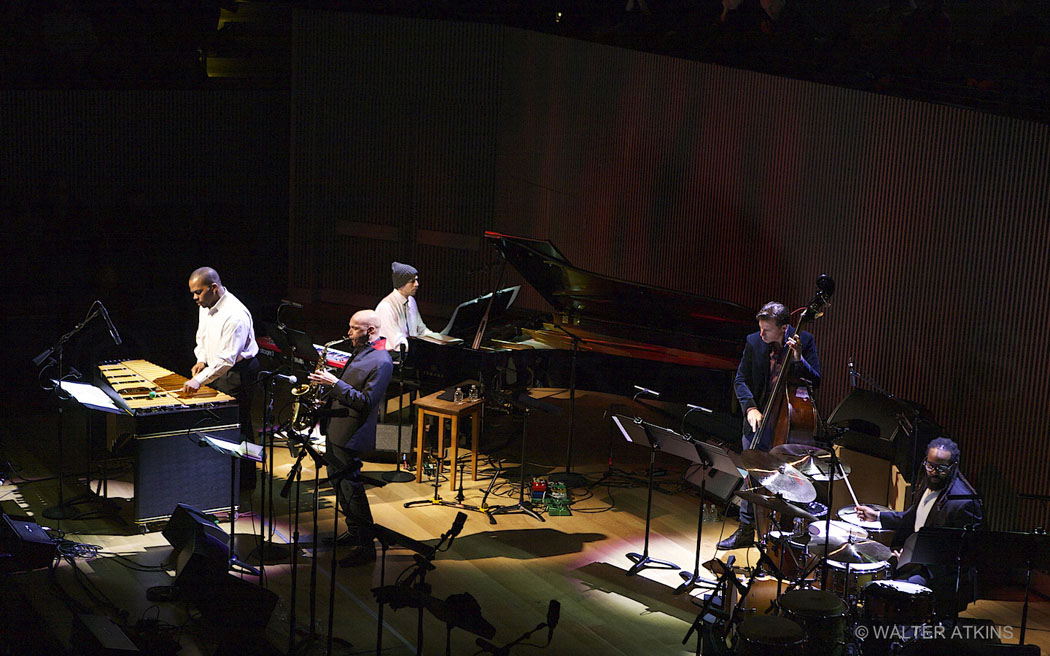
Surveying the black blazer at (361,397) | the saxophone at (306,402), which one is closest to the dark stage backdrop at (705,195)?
the black blazer at (361,397)

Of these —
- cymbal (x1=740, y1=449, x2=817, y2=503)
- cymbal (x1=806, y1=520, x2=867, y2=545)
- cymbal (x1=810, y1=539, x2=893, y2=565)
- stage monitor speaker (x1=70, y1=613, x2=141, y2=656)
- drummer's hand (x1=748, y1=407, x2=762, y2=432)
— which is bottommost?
stage monitor speaker (x1=70, y1=613, x2=141, y2=656)

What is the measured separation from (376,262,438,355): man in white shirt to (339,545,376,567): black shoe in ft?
6.99

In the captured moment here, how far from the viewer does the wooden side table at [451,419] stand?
7.81 m

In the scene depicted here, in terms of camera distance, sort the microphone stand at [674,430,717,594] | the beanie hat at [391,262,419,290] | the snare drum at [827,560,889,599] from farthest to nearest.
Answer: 1. the beanie hat at [391,262,419,290]
2. the microphone stand at [674,430,717,594]
3. the snare drum at [827,560,889,599]

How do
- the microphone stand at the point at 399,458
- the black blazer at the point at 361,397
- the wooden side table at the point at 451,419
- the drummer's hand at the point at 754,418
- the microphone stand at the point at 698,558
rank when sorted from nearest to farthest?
the microphone stand at the point at 698,558, the drummer's hand at the point at 754,418, the black blazer at the point at 361,397, the wooden side table at the point at 451,419, the microphone stand at the point at 399,458

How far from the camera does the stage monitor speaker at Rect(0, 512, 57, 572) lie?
598 cm

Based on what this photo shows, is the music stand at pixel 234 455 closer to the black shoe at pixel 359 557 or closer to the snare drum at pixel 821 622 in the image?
the black shoe at pixel 359 557

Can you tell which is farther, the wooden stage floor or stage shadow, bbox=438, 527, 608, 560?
stage shadow, bbox=438, 527, 608, 560

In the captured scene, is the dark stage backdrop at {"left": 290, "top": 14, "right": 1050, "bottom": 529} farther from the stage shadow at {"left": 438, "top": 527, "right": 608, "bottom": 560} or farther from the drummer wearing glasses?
the stage shadow at {"left": 438, "top": 527, "right": 608, "bottom": 560}

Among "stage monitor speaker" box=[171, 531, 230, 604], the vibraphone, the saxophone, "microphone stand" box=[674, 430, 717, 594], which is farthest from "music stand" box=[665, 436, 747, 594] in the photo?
the vibraphone

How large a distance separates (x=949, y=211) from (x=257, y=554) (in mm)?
5071

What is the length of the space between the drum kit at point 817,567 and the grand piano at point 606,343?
212cm

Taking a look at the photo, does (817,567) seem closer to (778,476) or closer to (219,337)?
(778,476)

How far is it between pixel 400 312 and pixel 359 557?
2.48 m
